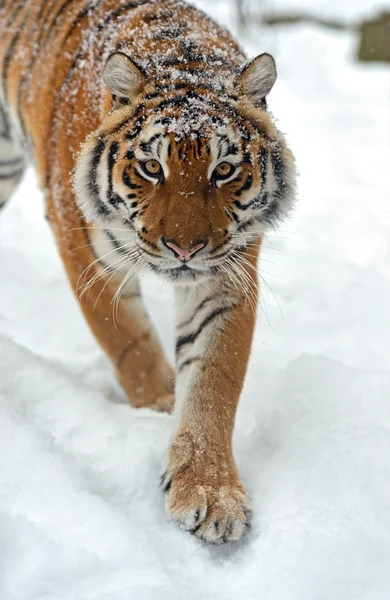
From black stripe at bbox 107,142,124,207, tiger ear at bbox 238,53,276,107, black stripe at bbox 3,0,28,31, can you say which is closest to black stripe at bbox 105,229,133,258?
black stripe at bbox 107,142,124,207

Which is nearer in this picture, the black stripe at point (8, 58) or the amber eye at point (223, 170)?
the amber eye at point (223, 170)

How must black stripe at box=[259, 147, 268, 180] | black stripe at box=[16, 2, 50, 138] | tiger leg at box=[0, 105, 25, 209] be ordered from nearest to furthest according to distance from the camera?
black stripe at box=[259, 147, 268, 180]
black stripe at box=[16, 2, 50, 138]
tiger leg at box=[0, 105, 25, 209]

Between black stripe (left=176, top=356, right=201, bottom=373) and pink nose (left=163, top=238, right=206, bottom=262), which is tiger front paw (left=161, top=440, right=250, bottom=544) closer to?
black stripe (left=176, top=356, right=201, bottom=373)

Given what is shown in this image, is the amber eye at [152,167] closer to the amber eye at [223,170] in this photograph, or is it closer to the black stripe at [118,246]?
the amber eye at [223,170]

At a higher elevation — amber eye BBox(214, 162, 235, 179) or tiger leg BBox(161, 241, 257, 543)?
amber eye BBox(214, 162, 235, 179)

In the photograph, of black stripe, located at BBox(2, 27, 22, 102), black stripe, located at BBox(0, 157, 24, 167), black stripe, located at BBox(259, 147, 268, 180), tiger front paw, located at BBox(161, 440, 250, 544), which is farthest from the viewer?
black stripe, located at BBox(0, 157, 24, 167)

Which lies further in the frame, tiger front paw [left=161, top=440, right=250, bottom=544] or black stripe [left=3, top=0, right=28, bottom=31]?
black stripe [left=3, top=0, right=28, bottom=31]

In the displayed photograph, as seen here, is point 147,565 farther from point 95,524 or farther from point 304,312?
point 304,312

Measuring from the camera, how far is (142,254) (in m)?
1.99

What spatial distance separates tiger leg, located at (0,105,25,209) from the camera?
3.34 meters

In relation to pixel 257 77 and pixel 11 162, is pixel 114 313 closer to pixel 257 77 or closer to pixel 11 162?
pixel 257 77

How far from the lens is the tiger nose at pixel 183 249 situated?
1851 millimetres

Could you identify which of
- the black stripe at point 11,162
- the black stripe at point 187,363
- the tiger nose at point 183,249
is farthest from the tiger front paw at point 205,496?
the black stripe at point 11,162

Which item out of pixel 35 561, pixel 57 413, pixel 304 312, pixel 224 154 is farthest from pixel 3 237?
pixel 35 561
